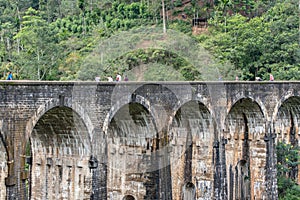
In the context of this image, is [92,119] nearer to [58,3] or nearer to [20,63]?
[20,63]

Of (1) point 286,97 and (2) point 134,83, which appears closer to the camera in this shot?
(2) point 134,83

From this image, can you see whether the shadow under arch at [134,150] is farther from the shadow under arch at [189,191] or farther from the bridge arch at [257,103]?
the bridge arch at [257,103]

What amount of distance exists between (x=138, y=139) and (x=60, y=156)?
3.29 metres

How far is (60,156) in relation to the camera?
54.3 feet

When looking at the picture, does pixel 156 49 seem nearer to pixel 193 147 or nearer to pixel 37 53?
pixel 37 53

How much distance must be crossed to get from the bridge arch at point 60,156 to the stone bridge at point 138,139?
31 mm

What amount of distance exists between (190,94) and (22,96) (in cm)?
761

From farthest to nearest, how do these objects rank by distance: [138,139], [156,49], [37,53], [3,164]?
[156,49] → [37,53] → [138,139] → [3,164]

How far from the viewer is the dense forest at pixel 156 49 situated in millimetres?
35375

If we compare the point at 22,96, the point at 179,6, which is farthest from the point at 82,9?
the point at 22,96

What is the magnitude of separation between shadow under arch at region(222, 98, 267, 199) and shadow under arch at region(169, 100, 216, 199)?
2.31m

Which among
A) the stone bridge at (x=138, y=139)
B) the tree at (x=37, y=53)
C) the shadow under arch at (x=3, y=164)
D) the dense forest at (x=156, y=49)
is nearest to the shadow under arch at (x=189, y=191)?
the stone bridge at (x=138, y=139)

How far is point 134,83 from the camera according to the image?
56.2 ft

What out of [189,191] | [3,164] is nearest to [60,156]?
[3,164]
